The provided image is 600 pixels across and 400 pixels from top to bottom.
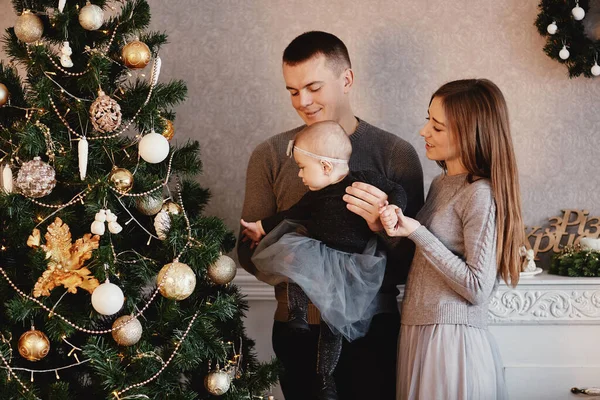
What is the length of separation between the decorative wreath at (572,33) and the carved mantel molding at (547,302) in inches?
35.1

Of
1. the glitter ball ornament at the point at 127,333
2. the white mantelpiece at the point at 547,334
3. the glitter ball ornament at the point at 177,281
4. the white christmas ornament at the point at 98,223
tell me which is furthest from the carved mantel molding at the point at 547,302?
the white christmas ornament at the point at 98,223

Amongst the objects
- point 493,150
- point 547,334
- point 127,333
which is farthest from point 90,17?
point 547,334

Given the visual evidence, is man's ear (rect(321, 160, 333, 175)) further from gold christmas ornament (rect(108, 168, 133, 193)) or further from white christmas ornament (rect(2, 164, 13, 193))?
white christmas ornament (rect(2, 164, 13, 193))

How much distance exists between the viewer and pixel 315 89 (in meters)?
2.41

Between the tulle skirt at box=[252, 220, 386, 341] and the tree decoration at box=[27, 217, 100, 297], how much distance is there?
535 millimetres

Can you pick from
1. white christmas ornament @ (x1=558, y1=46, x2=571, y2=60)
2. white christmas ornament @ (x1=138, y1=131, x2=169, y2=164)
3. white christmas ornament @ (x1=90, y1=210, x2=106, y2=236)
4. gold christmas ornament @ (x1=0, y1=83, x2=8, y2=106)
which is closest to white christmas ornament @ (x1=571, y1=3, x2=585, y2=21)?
white christmas ornament @ (x1=558, y1=46, x2=571, y2=60)

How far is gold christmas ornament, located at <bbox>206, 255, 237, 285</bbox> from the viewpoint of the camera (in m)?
2.07

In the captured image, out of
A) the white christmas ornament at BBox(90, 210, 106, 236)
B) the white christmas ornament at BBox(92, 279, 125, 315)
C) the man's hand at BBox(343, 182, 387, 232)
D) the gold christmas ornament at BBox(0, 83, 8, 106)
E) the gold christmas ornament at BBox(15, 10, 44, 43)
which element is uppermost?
the gold christmas ornament at BBox(15, 10, 44, 43)

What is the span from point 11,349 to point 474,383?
4.48 feet

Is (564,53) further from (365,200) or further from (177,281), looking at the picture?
(177,281)

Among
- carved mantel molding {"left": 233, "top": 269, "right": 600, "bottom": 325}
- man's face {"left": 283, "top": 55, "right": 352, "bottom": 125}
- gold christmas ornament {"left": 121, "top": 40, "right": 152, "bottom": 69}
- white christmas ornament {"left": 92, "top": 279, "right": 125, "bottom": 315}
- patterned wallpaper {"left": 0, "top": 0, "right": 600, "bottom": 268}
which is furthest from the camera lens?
patterned wallpaper {"left": 0, "top": 0, "right": 600, "bottom": 268}

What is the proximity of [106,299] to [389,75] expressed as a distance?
5.60ft

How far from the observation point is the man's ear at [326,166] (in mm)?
2195

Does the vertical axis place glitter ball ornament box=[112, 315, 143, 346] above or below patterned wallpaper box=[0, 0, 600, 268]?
below
